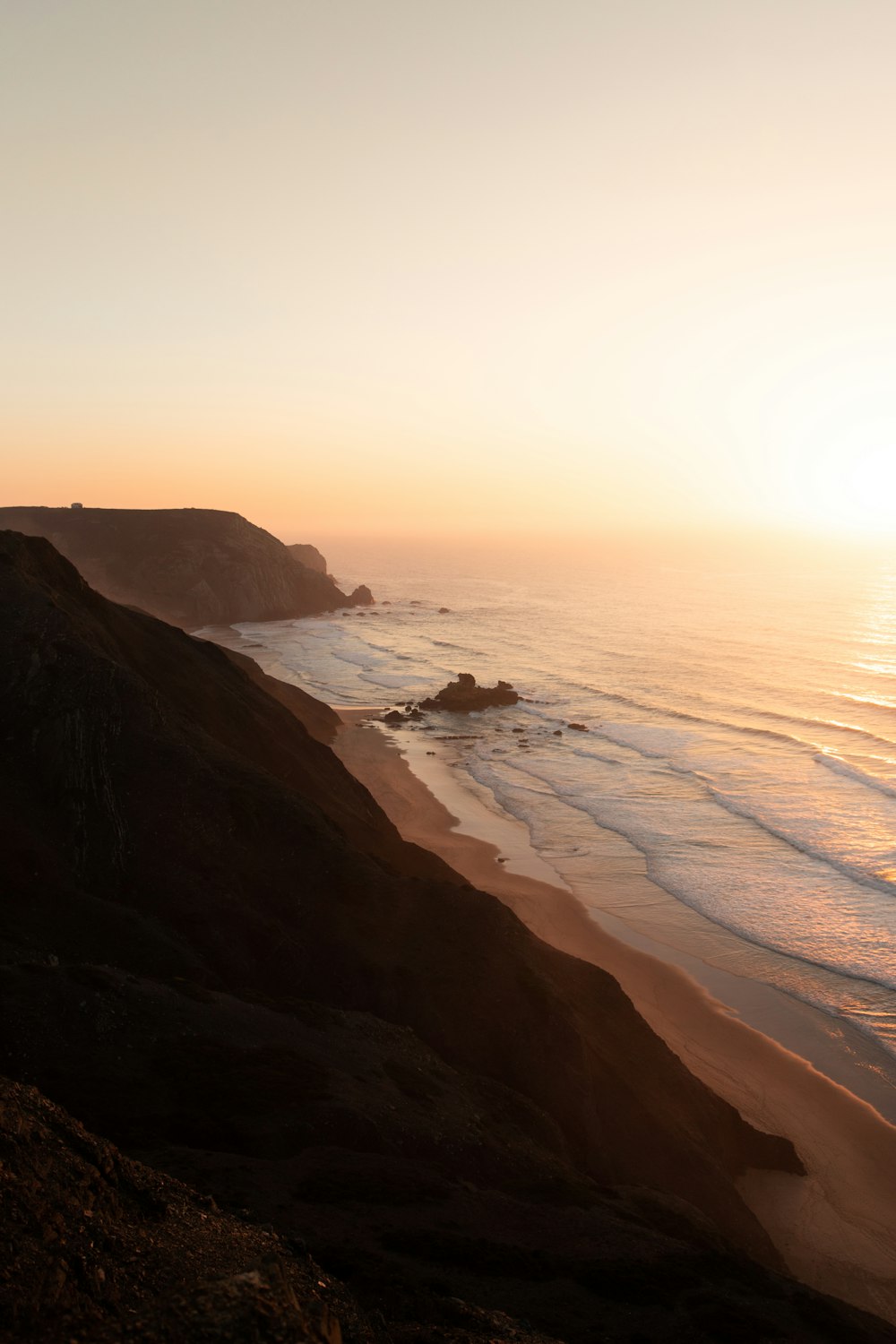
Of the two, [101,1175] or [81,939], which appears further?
[81,939]

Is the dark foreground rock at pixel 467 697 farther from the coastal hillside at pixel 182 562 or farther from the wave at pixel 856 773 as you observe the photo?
the coastal hillside at pixel 182 562

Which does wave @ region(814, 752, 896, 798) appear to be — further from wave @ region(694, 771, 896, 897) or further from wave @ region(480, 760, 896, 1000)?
wave @ region(480, 760, 896, 1000)

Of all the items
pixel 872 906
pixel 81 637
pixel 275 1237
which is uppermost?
pixel 81 637

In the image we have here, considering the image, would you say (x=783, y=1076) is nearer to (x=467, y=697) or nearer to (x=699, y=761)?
(x=699, y=761)

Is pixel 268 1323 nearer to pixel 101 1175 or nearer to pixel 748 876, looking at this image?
Answer: pixel 101 1175

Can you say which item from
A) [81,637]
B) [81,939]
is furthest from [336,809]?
[81,939]

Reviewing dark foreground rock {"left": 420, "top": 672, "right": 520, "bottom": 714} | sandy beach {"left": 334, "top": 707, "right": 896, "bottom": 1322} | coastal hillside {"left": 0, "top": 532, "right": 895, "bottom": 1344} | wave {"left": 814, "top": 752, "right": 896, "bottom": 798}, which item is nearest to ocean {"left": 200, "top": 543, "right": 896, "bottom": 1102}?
wave {"left": 814, "top": 752, "right": 896, "bottom": 798}
